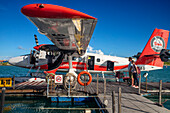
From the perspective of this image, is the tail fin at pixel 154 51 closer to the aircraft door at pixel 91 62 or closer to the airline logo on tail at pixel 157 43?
the airline logo on tail at pixel 157 43

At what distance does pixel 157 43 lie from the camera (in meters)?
19.6

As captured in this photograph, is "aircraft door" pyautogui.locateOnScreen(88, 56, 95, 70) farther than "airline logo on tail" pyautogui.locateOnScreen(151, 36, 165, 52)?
No

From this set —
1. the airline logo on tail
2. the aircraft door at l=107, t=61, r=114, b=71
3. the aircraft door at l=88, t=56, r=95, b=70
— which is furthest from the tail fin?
the aircraft door at l=88, t=56, r=95, b=70

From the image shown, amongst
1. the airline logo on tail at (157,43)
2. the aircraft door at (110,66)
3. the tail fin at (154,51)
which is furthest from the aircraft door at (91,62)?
the airline logo on tail at (157,43)

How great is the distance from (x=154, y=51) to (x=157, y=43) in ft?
4.10

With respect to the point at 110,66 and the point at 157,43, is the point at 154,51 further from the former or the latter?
the point at 110,66

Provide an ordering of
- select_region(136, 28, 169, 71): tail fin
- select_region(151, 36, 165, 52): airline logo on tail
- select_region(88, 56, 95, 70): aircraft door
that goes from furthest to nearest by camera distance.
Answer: select_region(151, 36, 165, 52): airline logo on tail, select_region(88, 56, 95, 70): aircraft door, select_region(136, 28, 169, 71): tail fin

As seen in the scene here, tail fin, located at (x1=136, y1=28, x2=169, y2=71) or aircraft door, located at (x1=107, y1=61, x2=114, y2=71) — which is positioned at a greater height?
tail fin, located at (x1=136, y1=28, x2=169, y2=71)

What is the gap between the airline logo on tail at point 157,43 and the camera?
19.5 metres

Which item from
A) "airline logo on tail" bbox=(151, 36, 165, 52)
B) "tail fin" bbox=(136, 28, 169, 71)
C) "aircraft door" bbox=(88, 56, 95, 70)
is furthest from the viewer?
"airline logo on tail" bbox=(151, 36, 165, 52)

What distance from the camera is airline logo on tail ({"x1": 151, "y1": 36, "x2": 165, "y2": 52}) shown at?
19547mm

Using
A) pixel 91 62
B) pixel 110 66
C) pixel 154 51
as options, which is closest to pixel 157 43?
pixel 154 51

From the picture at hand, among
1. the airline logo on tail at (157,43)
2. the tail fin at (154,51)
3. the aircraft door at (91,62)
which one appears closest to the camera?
the tail fin at (154,51)

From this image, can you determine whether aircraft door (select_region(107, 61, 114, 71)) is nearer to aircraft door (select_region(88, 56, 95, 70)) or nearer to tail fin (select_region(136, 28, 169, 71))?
aircraft door (select_region(88, 56, 95, 70))
